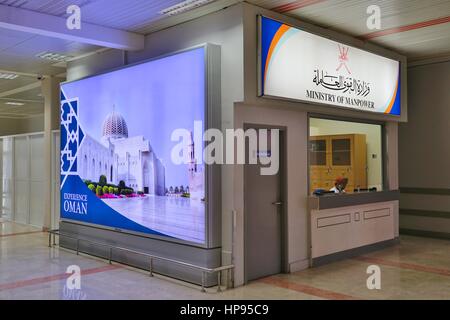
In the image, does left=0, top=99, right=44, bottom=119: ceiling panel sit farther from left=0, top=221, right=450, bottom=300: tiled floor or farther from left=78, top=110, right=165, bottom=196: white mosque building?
left=0, top=221, right=450, bottom=300: tiled floor

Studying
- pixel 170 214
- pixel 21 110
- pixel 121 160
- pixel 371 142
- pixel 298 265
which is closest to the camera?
pixel 170 214

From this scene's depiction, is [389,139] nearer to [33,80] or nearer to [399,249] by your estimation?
[399,249]

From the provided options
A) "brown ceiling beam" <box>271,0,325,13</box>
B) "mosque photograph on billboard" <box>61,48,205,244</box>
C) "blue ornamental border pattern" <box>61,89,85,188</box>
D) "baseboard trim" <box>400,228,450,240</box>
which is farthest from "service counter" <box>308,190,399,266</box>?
"blue ornamental border pattern" <box>61,89,85,188</box>

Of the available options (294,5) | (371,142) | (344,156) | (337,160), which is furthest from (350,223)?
(294,5)

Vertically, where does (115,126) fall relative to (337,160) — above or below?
above

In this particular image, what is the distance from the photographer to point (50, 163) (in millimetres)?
10109

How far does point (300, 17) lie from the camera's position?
240 inches

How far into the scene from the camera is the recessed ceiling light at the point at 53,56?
7.98 meters

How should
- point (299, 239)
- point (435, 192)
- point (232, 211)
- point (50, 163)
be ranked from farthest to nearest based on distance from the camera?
point (50, 163) < point (435, 192) < point (299, 239) < point (232, 211)

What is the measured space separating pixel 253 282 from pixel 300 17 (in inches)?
142

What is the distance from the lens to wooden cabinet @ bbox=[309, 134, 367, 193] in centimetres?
685

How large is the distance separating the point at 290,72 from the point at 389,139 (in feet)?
10.8

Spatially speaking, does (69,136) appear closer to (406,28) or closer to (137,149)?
(137,149)

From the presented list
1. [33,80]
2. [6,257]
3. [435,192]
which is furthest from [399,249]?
[33,80]
